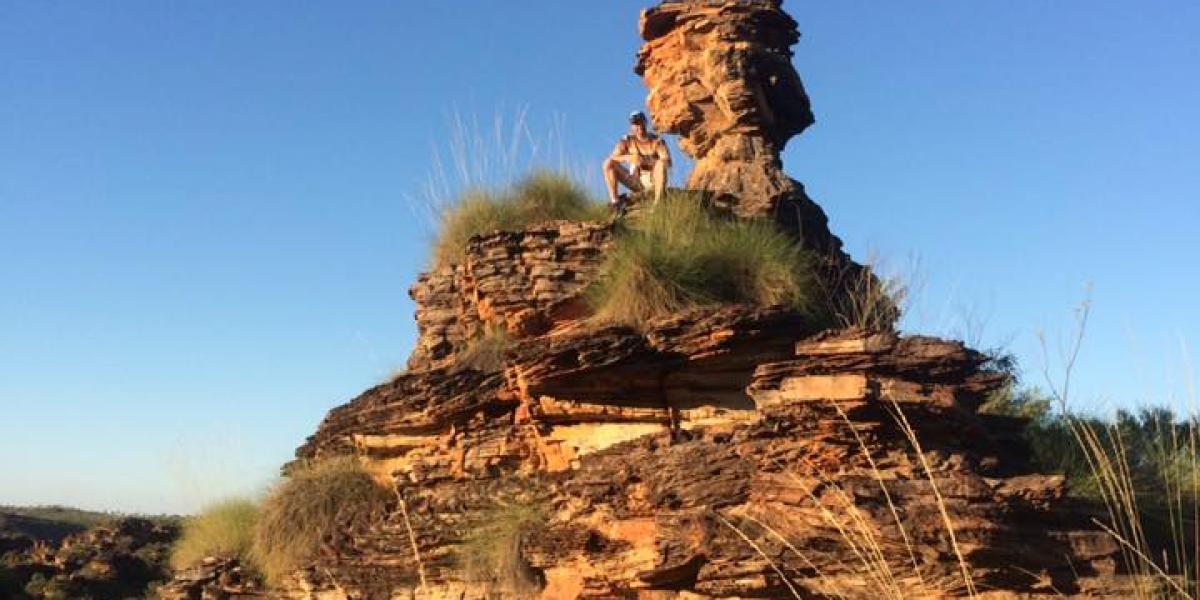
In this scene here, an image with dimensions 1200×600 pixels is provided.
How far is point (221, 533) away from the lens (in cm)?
1069

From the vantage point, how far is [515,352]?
8.13 m

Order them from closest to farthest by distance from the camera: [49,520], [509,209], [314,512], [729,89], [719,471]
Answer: [719,471] < [314,512] < [509,209] < [729,89] < [49,520]

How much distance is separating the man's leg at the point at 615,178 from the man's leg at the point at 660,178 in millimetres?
391

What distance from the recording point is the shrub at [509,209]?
9.98 meters

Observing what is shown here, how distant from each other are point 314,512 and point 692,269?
4205mm

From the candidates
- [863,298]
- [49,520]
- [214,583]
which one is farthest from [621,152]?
[49,520]

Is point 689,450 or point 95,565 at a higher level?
point 689,450

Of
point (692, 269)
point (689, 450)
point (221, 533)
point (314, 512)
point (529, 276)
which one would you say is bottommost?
point (221, 533)

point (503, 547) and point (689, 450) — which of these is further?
point (503, 547)

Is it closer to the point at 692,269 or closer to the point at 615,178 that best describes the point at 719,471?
the point at 692,269

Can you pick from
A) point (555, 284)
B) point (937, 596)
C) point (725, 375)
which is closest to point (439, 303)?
point (555, 284)

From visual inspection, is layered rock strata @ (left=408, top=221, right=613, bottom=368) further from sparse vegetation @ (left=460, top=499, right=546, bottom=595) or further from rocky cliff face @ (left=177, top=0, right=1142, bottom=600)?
sparse vegetation @ (left=460, top=499, right=546, bottom=595)

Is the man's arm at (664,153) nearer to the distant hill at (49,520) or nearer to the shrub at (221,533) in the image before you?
the shrub at (221,533)

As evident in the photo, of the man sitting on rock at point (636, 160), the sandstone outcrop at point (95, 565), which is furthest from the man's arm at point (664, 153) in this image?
the sandstone outcrop at point (95, 565)
